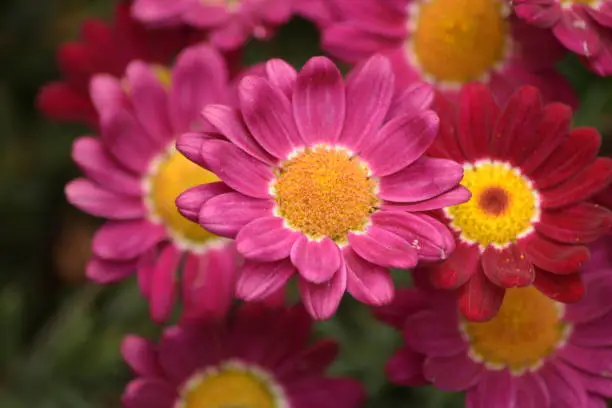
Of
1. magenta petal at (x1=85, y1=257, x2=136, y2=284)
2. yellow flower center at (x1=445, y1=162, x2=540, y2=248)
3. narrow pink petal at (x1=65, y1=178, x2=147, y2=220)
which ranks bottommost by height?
magenta petal at (x1=85, y1=257, x2=136, y2=284)

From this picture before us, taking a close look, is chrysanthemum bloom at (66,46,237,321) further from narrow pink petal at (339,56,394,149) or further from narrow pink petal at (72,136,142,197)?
narrow pink petal at (339,56,394,149)

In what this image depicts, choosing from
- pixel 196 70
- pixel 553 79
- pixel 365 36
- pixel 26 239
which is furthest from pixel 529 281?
pixel 26 239

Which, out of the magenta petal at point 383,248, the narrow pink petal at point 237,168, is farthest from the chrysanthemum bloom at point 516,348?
the narrow pink petal at point 237,168

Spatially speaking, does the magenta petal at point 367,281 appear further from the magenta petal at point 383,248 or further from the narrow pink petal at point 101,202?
the narrow pink petal at point 101,202

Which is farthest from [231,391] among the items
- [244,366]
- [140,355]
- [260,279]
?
[260,279]

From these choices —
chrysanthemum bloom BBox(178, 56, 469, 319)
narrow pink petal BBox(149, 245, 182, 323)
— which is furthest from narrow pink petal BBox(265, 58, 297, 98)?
narrow pink petal BBox(149, 245, 182, 323)

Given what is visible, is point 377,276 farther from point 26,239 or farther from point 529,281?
point 26,239
